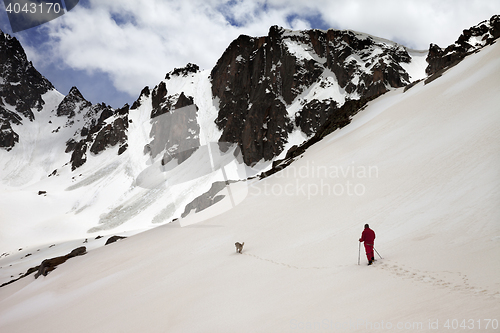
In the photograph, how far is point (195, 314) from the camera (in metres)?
5.30

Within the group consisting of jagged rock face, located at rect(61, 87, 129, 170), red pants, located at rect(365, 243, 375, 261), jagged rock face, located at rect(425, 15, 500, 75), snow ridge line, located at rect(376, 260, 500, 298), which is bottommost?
snow ridge line, located at rect(376, 260, 500, 298)

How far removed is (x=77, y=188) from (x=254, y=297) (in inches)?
3422

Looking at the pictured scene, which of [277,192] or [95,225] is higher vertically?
[95,225]

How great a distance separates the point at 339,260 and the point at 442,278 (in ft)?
8.37

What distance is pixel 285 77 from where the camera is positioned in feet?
264

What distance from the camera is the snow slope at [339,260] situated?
3926mm

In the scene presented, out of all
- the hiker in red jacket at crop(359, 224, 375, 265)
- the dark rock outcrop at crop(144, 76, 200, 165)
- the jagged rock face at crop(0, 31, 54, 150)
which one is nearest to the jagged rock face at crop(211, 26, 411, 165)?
the dark rock outcrop at crop(144, 76, 200, 165)

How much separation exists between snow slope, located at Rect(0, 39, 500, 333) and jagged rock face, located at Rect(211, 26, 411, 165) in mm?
52845

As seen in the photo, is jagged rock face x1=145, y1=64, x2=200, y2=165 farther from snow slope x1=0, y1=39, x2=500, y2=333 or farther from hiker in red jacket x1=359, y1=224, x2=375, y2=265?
hiker in red jacket x1=359, y1=224, x2=375, y2=265

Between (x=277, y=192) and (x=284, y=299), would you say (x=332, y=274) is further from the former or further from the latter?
(x=277, y=192)

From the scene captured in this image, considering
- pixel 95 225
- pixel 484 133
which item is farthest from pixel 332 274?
pixel 95 225

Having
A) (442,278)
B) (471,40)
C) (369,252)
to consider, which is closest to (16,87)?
(471,40)

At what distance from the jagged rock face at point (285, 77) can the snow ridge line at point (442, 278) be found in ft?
206

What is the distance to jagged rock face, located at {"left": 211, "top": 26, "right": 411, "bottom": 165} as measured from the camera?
69438mm
